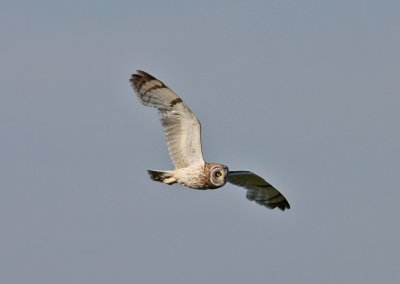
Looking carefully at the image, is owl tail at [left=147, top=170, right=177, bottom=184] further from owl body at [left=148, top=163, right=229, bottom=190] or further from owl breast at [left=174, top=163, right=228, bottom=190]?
owl breast at [left=174, top=163, right=228, bottom=190]

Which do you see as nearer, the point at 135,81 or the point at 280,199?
the point at 135,81

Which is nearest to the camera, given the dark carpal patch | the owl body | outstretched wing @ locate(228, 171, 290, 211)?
the dark carpal patch

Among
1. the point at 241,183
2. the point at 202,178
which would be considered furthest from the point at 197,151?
the point at 241,183

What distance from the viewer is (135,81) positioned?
23.6 meters

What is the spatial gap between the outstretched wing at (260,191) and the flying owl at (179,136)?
1.99m

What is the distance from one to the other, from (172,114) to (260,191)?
144 inches

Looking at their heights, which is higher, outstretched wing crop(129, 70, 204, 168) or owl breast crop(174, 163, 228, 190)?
outstretched wing crop(129, 70, 204, 168)

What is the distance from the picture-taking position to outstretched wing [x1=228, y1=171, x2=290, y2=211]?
25875mm

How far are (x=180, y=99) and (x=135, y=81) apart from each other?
0.91 m

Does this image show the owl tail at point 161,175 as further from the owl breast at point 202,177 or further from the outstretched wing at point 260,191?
the outstretched wing at point 260,191

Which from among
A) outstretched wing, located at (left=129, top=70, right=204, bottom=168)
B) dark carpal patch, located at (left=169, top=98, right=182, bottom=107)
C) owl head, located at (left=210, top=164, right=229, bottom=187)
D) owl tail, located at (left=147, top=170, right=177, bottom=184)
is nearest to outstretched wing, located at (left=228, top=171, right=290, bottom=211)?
owl head, located at (left=210, top=164, right=229, bottom=187)

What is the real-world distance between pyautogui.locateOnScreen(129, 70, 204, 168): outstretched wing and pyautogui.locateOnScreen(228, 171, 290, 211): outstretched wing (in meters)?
2.11

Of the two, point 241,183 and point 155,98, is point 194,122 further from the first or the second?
point 241,183

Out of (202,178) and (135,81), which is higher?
(135,81)
